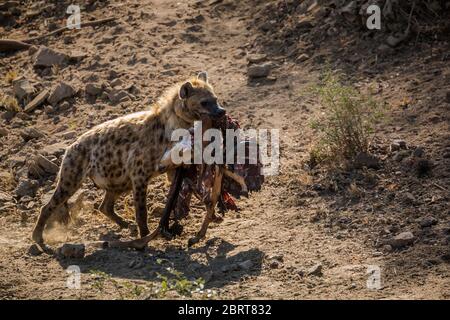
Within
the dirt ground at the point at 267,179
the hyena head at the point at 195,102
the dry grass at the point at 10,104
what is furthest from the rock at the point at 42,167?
the hyena head at the point at 195,102

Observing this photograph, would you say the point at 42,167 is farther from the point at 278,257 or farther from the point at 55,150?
the point at 278,257

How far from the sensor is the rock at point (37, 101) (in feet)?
34.1

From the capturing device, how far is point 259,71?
32.8 feet

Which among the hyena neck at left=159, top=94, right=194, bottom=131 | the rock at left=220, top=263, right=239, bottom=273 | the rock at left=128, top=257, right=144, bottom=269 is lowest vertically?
the rock at left=220, top=263, right=239, bottom=273

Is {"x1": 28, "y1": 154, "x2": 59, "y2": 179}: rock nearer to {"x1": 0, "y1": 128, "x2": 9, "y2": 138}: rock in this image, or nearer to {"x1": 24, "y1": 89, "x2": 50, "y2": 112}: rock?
{"x1": 0, "y1": 128, "x2": 9, "y2": 138}: rock

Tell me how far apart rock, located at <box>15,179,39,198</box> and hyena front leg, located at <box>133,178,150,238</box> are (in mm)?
1606

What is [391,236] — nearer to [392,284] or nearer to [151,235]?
[392,284]

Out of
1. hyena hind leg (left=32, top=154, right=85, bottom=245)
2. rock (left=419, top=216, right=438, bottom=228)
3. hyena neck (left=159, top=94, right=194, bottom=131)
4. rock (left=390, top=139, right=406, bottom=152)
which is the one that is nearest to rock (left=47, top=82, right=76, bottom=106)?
hyena hind leg (left=32, top=154, right=85, bottom=245)

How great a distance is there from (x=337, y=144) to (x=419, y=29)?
6.94 ft

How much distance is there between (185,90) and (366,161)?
174 centimetres

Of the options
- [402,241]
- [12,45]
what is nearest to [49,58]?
[12,45]

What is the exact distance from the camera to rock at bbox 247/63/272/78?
1002 centimetres

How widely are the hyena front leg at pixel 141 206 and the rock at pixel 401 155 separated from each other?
221 cm

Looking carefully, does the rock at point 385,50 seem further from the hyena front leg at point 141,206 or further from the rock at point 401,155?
the hyena front leg at point 141,206
